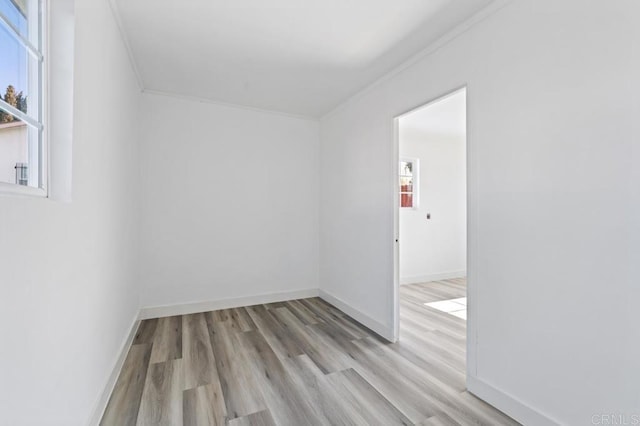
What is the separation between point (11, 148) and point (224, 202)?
278 cm

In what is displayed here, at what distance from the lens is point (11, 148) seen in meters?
0.98

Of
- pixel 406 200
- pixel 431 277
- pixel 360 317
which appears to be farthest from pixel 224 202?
pixel 431 277

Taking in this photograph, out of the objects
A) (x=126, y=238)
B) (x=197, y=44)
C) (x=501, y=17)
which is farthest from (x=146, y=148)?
(x=501, y=17)

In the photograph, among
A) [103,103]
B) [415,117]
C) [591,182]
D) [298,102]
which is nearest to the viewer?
[591,182]

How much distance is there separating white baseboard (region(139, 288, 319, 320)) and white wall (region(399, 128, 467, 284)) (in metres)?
1.95

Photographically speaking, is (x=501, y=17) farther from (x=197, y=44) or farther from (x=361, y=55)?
(x=197, y=44)

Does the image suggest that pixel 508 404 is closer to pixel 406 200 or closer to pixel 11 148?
pixel 11 148

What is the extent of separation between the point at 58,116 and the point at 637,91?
2.59 metres

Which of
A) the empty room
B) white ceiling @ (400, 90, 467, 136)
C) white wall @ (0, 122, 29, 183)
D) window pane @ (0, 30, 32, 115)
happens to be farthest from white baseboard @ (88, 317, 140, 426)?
white ceiling @ (400, 90, 467, 136)

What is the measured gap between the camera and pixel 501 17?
72.3 inches

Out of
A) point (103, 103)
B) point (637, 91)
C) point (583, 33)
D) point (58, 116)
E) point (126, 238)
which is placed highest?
point (583, 33)

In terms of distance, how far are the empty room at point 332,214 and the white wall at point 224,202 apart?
0.09 ft

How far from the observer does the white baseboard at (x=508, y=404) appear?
1625 mm

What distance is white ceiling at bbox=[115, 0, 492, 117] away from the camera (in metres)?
1.96
